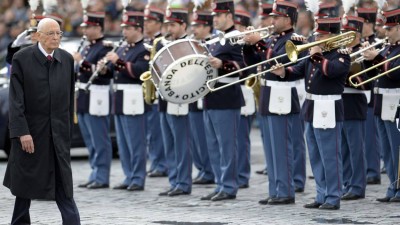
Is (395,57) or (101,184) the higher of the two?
(395,57)

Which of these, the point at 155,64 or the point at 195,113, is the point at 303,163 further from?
the point at 155,64

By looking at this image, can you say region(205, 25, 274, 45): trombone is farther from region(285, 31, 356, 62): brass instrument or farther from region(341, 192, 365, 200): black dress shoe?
region(341, 192, 365, 200): black dress shoe

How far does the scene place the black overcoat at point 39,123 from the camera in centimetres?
1015

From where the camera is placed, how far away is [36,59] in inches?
404

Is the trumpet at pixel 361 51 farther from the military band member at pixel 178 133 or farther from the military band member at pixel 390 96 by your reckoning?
the military band member at pixel 178 133

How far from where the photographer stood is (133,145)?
1474cm

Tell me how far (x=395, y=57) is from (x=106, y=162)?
4422 millimetres

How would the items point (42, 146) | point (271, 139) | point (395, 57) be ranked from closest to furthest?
point (42, 146), point (395, 57), point (271, 139)

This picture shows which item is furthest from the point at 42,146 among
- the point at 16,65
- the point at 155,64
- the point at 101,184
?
the point at 101,184

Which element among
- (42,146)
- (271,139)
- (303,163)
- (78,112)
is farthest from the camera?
(78,112)

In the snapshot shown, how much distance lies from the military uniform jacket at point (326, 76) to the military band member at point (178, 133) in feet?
6.69

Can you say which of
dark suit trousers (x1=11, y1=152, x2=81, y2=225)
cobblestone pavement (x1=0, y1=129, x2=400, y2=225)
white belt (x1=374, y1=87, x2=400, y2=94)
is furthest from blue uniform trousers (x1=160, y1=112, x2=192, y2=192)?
dark suit trousers (x1=11, y1=152, x2=81, y2=225)

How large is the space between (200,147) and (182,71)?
269 cm

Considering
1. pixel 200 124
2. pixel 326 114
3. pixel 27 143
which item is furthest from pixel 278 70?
pixel 27 143
